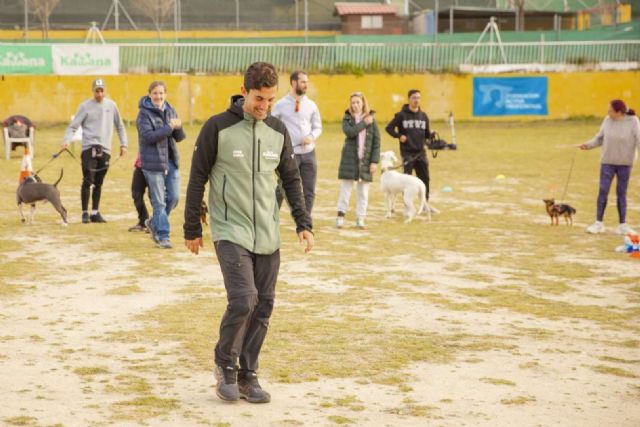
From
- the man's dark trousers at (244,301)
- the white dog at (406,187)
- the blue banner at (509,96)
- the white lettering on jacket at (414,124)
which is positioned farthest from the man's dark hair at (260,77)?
the blue banner at (509,96)

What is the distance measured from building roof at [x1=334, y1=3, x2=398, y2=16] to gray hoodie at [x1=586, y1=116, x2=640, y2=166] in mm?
31057

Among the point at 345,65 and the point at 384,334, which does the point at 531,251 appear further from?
the point at 345,65

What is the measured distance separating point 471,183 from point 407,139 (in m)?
4.65

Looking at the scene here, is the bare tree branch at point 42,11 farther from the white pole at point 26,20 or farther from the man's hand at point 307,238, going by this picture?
the man's hand at point 307,238

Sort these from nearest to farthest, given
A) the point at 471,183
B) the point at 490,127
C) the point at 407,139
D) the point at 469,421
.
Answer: the point at 469,421, the point at 407,139, the point at 471,183, the point at 490,127

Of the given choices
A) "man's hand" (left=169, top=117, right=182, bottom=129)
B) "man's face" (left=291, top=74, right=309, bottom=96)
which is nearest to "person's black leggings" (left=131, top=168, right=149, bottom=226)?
"man's hand" (left=169, top=117, right=182, bottom=129)

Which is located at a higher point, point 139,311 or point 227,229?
point 227,229

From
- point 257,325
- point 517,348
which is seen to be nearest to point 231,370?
point 257,325

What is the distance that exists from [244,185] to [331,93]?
104 feet

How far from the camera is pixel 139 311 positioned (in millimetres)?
9148

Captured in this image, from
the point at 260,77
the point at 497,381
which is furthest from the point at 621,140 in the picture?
the point at 260,77

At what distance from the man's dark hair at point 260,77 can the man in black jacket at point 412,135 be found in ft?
31.2

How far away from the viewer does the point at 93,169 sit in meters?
14.4

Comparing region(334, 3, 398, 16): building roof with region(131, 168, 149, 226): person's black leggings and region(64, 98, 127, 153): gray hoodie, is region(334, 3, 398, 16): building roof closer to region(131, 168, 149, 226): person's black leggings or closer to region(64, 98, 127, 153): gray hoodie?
region(64, 98, 127, 153): gray hoodie
